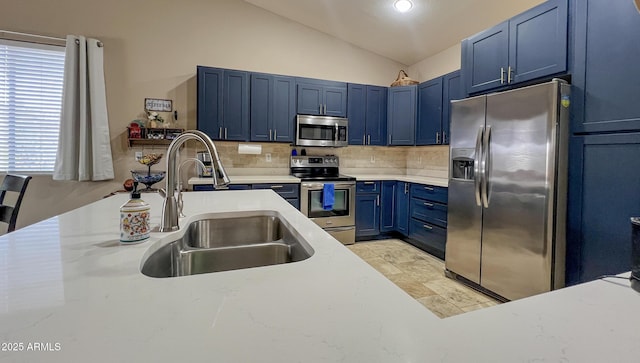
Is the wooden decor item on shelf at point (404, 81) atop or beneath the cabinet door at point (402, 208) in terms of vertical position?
atop

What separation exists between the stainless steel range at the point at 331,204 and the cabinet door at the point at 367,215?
10 centimetres

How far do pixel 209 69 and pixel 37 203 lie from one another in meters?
2.45

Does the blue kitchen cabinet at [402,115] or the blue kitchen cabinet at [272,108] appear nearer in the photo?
the blue kitchen cabinet at [272,108]

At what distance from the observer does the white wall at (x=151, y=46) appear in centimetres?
322

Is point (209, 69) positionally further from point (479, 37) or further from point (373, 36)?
point (479, 37)

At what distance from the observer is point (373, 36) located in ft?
13.2

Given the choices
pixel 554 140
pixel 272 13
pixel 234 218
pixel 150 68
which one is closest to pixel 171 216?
pixel 234 218

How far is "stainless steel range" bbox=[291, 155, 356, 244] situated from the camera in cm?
364

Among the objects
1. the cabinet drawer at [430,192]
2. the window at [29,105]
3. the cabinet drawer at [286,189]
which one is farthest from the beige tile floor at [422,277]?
the window at [29,105]

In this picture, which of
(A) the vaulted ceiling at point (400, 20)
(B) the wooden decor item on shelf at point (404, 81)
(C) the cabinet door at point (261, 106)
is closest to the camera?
(A) the vaulted ceiling at point (400, 20)

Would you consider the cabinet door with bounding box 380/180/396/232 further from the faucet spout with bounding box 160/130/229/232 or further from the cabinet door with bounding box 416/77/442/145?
the faucet spout with bounding box 160/130/229/232

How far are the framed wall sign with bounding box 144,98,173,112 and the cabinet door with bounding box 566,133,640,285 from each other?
13.1 ft

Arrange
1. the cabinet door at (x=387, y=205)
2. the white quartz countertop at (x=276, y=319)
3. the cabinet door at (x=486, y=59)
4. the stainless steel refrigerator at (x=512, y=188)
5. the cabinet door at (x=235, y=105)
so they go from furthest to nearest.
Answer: the cabinet door at (x=387, y=205) < the cabinet door at (x=235, y=105) < the cabinet door at (x=486, y=59) < the stainless steel refrigerator at (x=512, y=188) < the white quartz countertop at (x=276, y=319)

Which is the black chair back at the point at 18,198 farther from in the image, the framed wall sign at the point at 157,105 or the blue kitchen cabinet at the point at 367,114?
the blue kitchen cabinet at the point at 367,114
